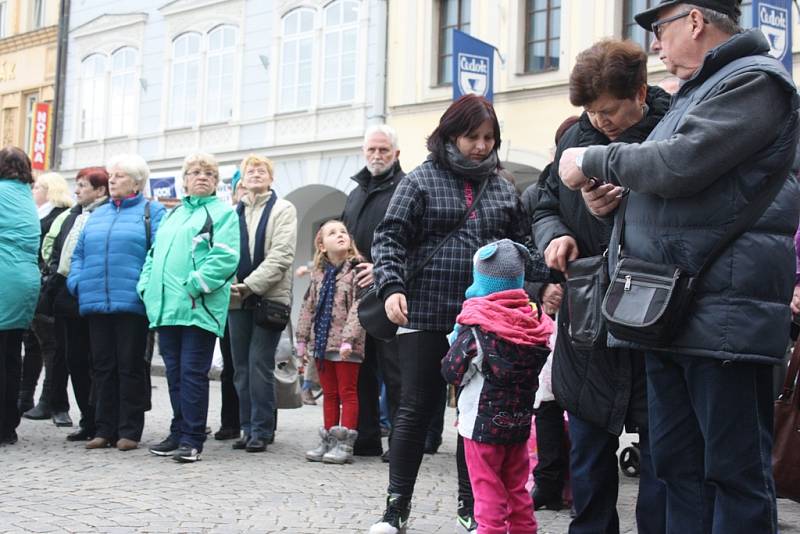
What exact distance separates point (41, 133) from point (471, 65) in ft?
50.4

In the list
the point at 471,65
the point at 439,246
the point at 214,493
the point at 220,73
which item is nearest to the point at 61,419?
the point at 214,493

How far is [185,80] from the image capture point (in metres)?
27.1

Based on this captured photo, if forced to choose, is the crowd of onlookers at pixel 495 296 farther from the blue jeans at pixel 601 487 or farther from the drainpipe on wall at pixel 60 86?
the drainpipe on wall at pixel 60 86

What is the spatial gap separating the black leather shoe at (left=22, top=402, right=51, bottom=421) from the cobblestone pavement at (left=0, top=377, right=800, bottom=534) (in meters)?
1.25

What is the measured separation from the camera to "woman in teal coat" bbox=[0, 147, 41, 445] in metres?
8.02

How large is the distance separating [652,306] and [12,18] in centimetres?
3277

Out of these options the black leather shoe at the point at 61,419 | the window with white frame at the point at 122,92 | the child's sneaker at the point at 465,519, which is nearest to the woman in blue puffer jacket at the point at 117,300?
the black leather shoe at the point at 61,419

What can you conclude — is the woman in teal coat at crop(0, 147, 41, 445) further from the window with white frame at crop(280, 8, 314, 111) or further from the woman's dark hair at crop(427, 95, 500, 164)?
the window with white frame at crop(280, 8, 314, 111)

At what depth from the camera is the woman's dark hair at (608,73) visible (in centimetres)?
426

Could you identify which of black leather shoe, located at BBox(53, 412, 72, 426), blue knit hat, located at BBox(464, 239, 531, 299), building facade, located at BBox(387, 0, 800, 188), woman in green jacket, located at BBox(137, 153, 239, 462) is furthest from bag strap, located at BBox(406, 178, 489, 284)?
building facade, located at BBox(387, 0, 800, 188)

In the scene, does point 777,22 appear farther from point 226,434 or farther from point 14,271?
point 14,271

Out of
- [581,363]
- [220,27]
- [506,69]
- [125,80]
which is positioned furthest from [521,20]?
[581,363]

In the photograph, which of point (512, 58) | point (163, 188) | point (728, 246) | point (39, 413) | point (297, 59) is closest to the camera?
point (728, 246)

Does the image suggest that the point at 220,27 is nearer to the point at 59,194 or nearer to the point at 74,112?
the point at 74,112
